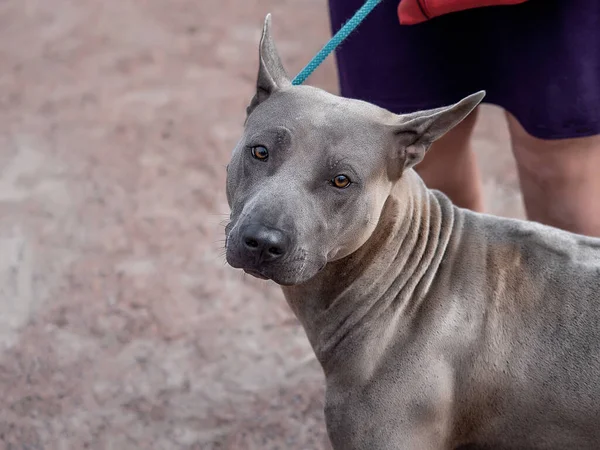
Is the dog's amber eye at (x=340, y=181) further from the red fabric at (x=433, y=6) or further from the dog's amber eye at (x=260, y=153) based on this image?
the red fabric at (x=433, y=6)

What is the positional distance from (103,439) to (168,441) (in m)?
0.28

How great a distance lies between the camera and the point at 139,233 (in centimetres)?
472

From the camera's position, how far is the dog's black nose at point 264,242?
2344mm

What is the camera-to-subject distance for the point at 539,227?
2750 millimetres

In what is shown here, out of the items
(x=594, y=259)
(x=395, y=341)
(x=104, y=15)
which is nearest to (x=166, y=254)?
(x=395, y=341)

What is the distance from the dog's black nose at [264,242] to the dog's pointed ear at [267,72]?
1.78 feet

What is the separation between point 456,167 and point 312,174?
1.26 meters

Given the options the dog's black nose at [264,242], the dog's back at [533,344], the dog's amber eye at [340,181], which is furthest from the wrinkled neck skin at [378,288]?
the dog's black nose at [264,242]

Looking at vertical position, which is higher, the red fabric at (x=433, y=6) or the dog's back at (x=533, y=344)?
the red fabric at (x=433, y=6)

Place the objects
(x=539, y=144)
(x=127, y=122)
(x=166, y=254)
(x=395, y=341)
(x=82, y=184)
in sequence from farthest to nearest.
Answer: (x=127, y=122) → (x=82, y=184) → (x=166, y=254) → (x=539, y=144) → (x=395, y=341)

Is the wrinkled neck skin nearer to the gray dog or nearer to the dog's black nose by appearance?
the gray dog

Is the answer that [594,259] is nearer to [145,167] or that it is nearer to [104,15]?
[145,167]

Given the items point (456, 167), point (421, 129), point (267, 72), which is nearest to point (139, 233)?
point (456, 167)

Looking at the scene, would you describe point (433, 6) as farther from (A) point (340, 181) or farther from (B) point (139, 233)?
(B) point (139, 233)
